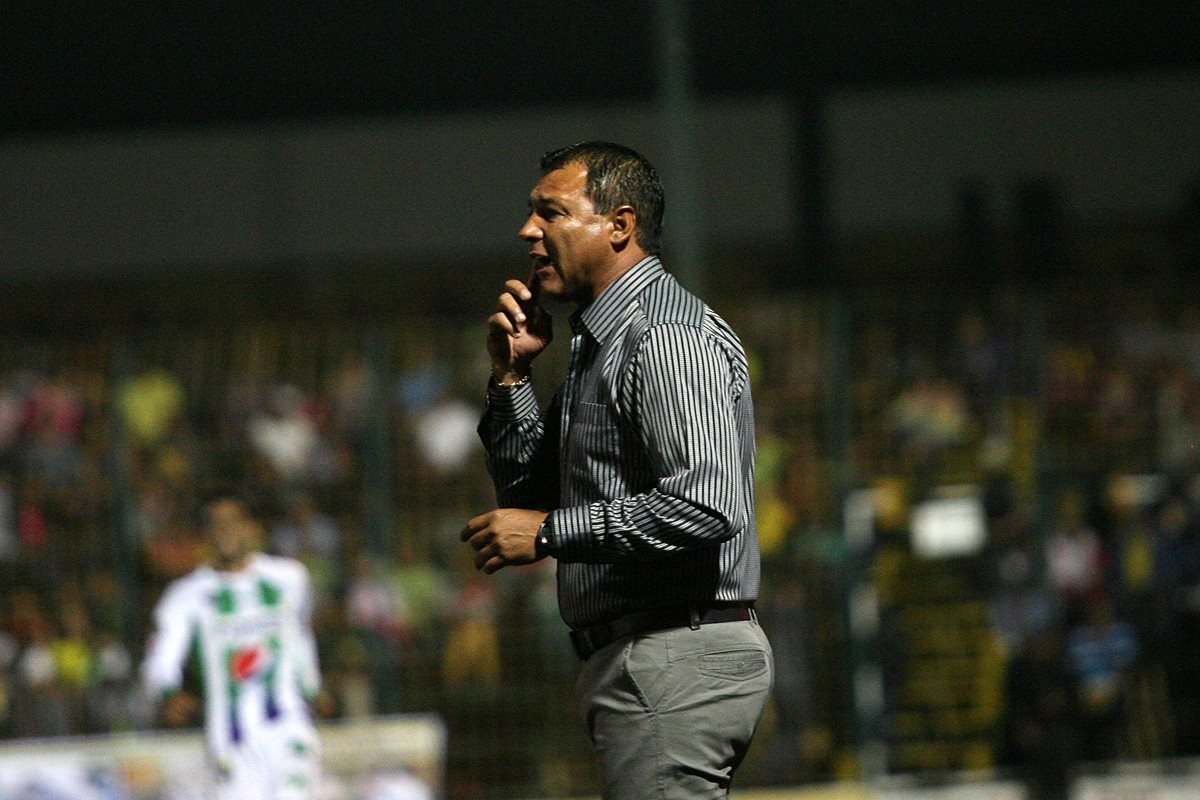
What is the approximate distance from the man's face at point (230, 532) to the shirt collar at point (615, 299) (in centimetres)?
526

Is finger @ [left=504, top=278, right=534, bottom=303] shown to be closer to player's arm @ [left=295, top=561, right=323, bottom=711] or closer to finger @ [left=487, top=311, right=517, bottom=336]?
finger @ [left=487, top=311, right=517, bottom=336]

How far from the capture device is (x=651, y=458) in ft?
12.7

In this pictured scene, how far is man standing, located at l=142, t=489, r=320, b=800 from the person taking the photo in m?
9.16

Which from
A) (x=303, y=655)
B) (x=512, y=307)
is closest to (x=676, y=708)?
(x=512, y=307)

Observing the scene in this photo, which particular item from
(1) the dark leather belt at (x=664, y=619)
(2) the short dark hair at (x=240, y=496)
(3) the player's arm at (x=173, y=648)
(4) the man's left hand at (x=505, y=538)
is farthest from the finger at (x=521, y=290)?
(2) the short dark hair at (x=240, y=496)

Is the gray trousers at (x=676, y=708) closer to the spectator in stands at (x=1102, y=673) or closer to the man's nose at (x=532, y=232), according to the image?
the man's nose at (x=532, y=232)

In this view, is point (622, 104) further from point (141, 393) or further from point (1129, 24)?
point (141, 393)

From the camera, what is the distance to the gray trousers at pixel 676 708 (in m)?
3.91

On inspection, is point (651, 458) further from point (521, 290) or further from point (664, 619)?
point (521, 290)

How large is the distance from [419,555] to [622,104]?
12.5 metres

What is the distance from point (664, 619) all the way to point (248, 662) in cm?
560

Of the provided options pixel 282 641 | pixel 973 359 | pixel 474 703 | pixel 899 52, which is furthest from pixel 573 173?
pixel 899 52

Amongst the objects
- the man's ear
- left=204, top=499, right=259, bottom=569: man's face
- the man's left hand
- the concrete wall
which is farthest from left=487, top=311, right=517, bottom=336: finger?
the concrete wall

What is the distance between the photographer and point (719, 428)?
3.83 meters
